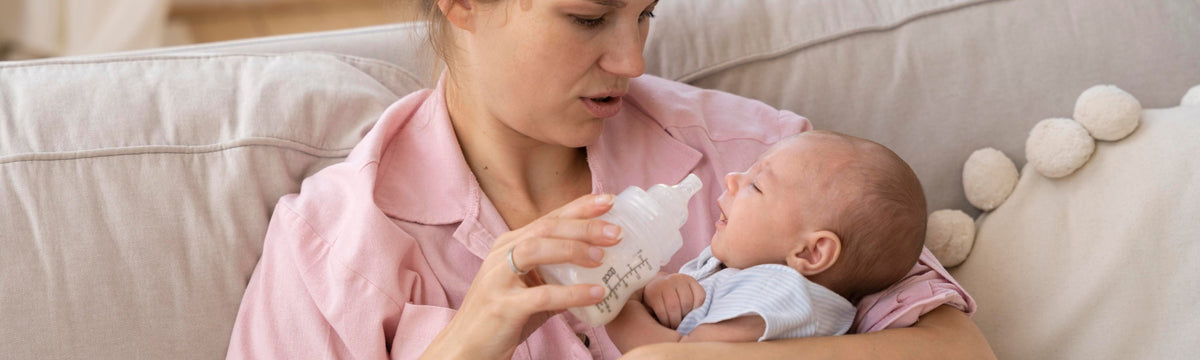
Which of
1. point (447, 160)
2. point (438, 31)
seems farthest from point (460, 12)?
point (447, 160)

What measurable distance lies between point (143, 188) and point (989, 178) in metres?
1.32

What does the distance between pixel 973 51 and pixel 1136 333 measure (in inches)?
22.3

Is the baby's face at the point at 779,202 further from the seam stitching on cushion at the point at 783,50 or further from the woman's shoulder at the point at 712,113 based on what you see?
the seam stitching on cushion at the point at 783,50

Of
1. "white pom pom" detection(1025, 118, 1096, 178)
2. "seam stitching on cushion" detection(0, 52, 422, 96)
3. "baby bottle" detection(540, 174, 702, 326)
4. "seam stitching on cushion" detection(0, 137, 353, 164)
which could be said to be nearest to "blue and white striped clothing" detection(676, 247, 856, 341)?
"baby bottle" detection(540, 174, 702, 326)

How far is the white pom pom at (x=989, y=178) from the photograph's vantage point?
1.73 m

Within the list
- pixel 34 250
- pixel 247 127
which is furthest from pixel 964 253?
pixel 34 250

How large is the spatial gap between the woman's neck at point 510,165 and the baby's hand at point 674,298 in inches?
13.3

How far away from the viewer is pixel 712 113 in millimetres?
1665

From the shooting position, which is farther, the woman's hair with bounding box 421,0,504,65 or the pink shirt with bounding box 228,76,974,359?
the woman's hair with bounding box 421,0,504,65

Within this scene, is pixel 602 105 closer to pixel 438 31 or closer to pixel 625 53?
pixel 625 53

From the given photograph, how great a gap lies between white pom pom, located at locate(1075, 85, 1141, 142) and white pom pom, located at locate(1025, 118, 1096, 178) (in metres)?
0.02

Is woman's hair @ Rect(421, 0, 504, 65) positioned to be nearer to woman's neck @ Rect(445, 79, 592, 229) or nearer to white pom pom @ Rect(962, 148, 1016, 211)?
woman's neck @ Rect(445, 79, 592, 229)

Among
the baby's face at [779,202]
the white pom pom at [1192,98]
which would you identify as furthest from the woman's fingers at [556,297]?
the white pom pom at [1192,98]

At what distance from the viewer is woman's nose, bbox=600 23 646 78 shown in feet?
4.53
